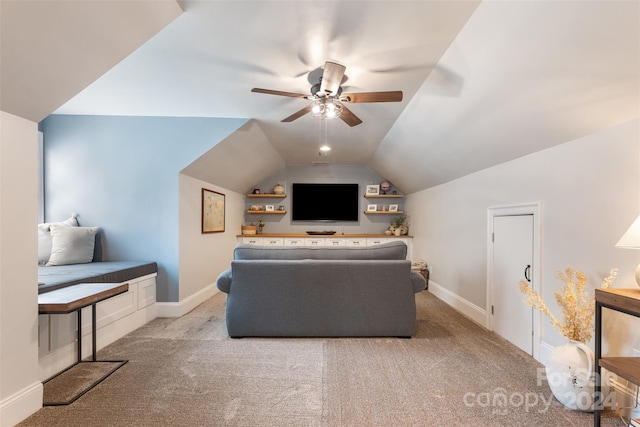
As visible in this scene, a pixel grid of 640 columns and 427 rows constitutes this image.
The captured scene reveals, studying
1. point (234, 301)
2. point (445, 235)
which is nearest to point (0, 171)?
point (234, 301)

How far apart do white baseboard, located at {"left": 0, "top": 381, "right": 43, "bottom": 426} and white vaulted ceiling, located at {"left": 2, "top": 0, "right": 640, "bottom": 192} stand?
83.4 inches

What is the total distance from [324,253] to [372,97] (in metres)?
1.63

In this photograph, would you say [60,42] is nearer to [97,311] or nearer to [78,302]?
[78,302]

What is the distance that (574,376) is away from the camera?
1.84m

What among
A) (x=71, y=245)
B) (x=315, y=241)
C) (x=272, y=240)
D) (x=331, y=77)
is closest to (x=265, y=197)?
(x=272, y=240)

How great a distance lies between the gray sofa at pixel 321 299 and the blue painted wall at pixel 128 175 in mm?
1338

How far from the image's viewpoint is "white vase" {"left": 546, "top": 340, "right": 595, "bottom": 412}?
183 cm

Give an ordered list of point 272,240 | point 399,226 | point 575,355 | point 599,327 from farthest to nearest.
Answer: point 399,226 < point 272,240 < point 575,355 < point 599,327

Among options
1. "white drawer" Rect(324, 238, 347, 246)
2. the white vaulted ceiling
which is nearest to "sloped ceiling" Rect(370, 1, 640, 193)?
the white vaulted ceiling

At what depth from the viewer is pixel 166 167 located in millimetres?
3658

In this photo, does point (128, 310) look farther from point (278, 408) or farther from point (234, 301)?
point (278, 408)

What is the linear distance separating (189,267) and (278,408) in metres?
2.61

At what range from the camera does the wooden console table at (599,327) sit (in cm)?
142

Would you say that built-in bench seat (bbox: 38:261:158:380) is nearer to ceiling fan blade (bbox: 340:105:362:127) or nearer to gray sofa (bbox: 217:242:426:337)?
gray sofa (bbox: 217:242:426:337)
